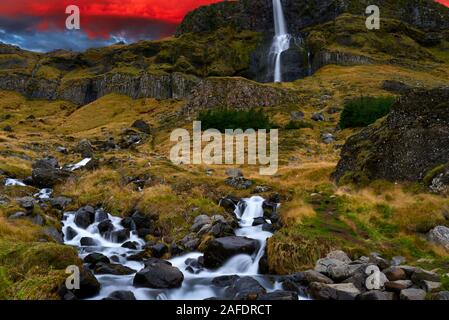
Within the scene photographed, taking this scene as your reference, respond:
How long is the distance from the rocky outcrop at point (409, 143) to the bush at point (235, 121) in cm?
4460

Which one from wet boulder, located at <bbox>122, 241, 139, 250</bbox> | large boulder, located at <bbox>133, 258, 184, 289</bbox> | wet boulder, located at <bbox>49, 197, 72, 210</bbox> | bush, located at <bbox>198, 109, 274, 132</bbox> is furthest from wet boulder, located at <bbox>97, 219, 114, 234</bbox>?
bush, located at <bbox>198, 109, 274, 132</bbox>

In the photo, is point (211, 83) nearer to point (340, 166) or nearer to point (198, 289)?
point (340, 166)

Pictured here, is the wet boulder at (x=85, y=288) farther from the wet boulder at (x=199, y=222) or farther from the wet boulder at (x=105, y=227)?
the wet boulder at (x=105, y=227)

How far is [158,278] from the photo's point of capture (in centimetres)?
2041

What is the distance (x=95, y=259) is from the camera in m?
24.0

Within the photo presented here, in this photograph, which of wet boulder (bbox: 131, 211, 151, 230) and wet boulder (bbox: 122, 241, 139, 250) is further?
wet boulder (bbox: 131, 211, 151, 230)

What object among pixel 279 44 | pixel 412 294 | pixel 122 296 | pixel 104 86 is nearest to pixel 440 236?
pixel 412 294

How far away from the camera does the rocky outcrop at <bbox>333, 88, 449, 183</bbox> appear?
1199 inches

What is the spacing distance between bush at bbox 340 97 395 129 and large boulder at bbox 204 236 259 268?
5231cm

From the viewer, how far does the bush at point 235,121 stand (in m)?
80.4

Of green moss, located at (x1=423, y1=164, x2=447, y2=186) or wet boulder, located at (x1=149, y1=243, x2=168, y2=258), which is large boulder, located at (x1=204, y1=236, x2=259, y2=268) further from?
green moss, located at (x1=423, y1=164, x2=447, y2=186)

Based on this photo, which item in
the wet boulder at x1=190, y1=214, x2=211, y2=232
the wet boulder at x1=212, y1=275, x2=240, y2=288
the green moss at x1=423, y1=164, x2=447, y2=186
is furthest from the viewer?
Answer: the wet boulder at x1=190, y1=214, x2=211, y2=232

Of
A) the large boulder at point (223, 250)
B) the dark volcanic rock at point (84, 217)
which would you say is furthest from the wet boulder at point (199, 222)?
the dark volcanic rock at point (84, 217)
